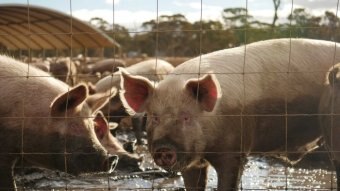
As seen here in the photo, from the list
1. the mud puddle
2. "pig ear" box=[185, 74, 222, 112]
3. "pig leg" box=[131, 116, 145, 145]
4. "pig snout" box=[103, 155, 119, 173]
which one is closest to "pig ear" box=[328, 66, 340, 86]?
"pig ear" box=[185, 74, 222, 112]

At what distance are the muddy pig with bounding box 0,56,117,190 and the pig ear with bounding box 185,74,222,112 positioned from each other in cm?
97

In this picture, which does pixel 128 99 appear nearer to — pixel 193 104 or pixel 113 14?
pixel 193 104

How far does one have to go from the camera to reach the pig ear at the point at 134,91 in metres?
5.59

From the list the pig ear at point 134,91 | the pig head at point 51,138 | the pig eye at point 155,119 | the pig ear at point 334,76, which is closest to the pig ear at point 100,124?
the pig head at point 51,138

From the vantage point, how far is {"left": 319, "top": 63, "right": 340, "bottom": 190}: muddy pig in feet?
17.6

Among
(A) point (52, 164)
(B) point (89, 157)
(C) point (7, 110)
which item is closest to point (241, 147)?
(B) point (89, 157)

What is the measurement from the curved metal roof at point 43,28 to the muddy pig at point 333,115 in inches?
529

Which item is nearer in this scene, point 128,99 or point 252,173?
point 128,99

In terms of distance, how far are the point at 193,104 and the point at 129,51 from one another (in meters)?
50.6

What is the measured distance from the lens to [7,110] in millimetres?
5824

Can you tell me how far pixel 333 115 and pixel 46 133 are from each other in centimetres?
254

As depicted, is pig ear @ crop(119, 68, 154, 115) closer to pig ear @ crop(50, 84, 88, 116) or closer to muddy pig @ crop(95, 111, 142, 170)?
pig ear @ crop(50, 84, 88, 116)

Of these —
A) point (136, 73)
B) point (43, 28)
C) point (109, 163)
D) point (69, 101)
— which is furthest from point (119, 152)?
point (43, 28)

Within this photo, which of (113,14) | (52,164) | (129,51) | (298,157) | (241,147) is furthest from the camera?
(129,51)
